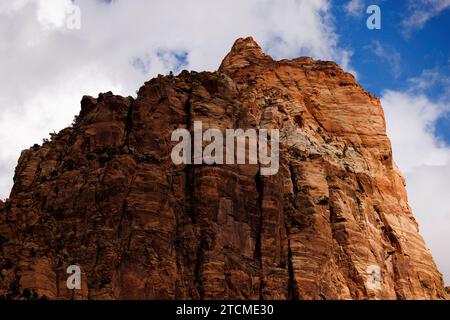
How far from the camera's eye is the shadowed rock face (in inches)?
3930

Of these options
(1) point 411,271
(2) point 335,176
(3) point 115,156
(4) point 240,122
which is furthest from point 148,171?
(1) point 411,271

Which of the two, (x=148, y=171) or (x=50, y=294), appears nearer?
→ (x=50, y=294)

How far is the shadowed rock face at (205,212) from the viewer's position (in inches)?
3930

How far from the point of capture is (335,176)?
4606 inches

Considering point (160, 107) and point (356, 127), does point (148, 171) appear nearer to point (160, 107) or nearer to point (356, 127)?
point (160, 107)

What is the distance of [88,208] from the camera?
104875mm

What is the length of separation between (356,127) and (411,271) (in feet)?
60.2

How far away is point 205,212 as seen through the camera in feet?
344

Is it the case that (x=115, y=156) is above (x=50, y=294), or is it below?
above
